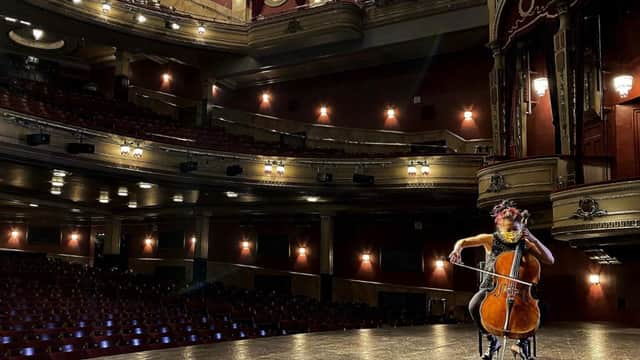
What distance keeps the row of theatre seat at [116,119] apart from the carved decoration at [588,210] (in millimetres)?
7271

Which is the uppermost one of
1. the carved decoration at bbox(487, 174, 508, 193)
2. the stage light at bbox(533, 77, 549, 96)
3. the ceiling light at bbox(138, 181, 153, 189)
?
the stage light at bbox(533, 77, 549, 96)

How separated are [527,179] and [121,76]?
1218cm

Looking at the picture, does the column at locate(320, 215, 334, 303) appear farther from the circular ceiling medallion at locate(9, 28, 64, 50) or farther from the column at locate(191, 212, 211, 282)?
the circular ceiling medallion at locate(9, 28, 64, 50)

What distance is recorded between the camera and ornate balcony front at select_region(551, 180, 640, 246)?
303 inches

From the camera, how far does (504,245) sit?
13.4 feet

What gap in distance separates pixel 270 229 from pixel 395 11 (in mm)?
7089

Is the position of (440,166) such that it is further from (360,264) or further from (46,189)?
(46,189)

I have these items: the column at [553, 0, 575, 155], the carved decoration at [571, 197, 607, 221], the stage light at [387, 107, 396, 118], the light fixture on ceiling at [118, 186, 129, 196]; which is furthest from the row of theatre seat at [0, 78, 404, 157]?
the carved decoration at [571, 197, 607, 221]

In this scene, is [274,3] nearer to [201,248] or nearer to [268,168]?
[268,168]

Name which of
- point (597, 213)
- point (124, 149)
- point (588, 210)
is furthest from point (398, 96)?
point (597, 213)

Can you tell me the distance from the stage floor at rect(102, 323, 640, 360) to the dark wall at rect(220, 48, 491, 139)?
8322mm

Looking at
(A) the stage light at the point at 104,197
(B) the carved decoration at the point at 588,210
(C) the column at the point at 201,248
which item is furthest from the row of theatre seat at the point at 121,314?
(B) the carved decoration at the point at 588,210

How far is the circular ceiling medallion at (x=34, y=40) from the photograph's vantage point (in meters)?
17.4

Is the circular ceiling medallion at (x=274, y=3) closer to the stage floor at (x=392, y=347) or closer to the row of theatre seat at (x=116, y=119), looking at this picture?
the row of theatre seat at (x=116, y=119)
